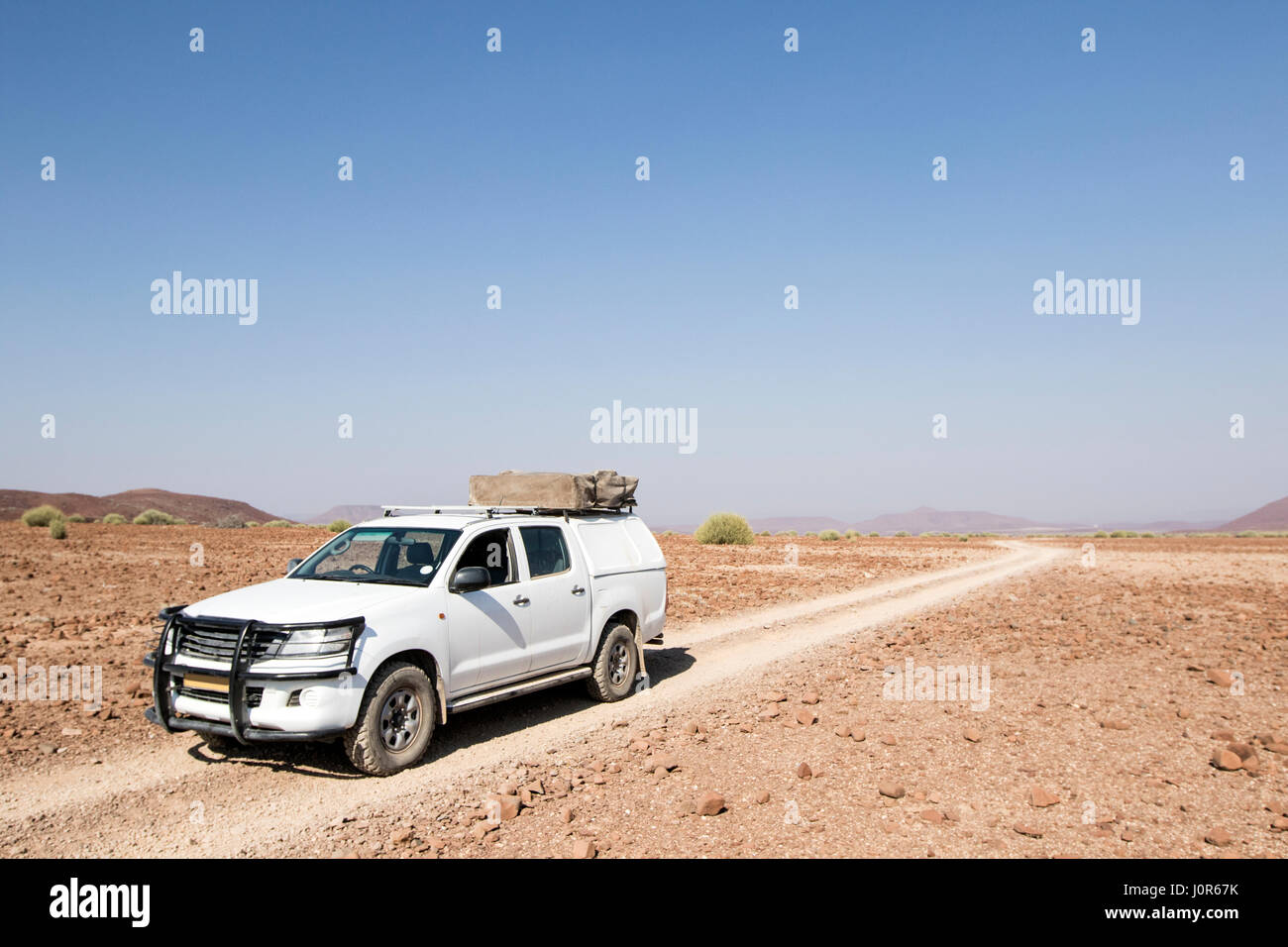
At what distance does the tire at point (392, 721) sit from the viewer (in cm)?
669

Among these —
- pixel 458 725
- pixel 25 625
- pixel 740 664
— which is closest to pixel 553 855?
pixel 458 725

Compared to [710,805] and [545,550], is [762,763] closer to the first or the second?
[710,805]

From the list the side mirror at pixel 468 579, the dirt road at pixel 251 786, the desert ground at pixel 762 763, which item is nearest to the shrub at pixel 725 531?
the desert ground at pixel 762 763

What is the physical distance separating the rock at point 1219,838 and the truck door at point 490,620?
19.0 ft

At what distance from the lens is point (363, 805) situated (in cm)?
610

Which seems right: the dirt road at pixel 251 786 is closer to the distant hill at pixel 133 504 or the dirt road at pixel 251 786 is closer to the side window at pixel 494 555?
the side window at pixel 494 555

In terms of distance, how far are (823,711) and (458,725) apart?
3.86 metres

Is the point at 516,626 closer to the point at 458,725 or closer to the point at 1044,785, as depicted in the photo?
the point at 458,725

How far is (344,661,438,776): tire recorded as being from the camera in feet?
22.0

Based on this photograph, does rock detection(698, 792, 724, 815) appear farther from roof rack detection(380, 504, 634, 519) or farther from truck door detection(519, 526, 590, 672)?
roof rack detection(380, 504, 634, 519)

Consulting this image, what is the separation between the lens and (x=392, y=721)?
276 inches

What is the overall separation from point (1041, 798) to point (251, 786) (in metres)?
5.98

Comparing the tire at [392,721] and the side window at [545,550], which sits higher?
the side window at [545,550]
